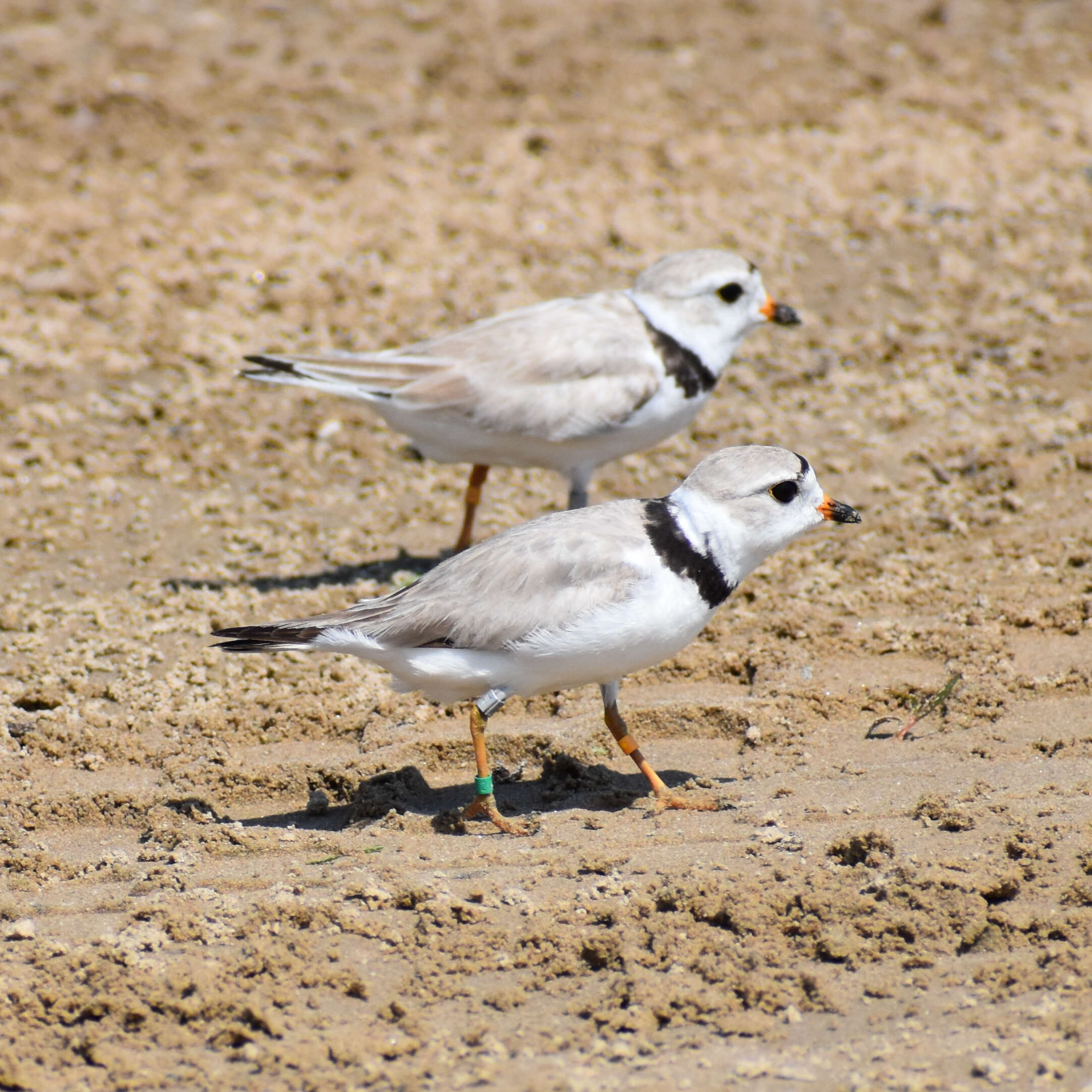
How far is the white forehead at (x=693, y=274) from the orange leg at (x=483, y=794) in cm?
300

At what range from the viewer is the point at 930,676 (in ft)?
17.6

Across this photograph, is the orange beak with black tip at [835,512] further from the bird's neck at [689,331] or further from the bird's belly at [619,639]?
the bird's neck at [689,331]

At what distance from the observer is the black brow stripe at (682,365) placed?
22.1 ft

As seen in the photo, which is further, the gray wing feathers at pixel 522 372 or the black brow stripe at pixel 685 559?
the gray wing feathers at pixel 522 372

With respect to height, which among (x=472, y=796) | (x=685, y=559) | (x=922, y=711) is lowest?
(x=472, y=796)

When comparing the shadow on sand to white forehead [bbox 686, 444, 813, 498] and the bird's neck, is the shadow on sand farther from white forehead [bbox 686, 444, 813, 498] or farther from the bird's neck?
the bird's neck

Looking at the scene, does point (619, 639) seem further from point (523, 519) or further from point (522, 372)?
point (523, 519)

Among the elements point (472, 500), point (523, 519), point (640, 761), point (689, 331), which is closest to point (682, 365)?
point (689, 331)

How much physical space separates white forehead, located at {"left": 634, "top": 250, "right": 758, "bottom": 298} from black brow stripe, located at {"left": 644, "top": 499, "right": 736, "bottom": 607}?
2458 mm

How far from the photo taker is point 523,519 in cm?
708

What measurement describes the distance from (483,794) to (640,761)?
1.95ft

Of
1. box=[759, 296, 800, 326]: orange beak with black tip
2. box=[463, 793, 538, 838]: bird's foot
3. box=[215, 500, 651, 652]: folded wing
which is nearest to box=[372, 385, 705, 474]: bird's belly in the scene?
box=[759, 296, 800, 326]: orange beak with black tip

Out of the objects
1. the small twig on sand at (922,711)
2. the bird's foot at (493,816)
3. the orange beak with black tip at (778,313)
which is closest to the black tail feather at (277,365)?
the orange beak with black tip at (778,313)

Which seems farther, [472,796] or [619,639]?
[472,796]
